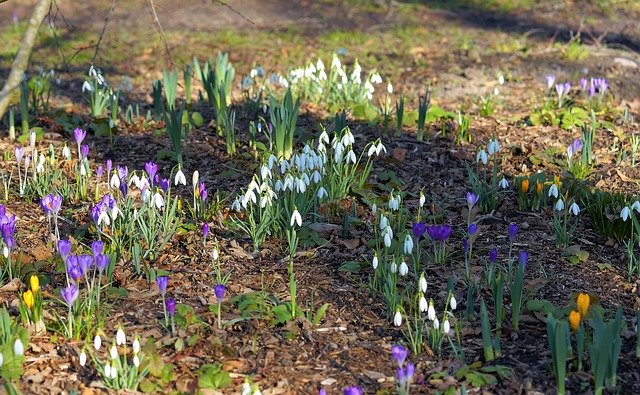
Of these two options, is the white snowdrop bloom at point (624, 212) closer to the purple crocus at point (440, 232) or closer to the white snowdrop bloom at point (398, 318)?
the purple crocus at point (440, 232)

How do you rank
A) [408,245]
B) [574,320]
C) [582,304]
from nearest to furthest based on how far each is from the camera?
[574,320], [582,304], [408,245]

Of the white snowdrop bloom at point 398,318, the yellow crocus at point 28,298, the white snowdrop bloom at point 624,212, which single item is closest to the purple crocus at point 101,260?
the yellow crocus at point 28,298

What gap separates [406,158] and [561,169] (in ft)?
3.05

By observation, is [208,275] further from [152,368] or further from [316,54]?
[316,54]

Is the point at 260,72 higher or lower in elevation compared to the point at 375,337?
higher

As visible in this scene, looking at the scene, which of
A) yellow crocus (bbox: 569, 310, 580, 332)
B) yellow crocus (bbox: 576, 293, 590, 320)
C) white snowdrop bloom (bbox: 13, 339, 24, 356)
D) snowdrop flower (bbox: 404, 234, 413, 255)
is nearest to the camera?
white snowdrop bloom (bbox: 13, 339, 24, 356)

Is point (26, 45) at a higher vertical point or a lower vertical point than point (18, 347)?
higher

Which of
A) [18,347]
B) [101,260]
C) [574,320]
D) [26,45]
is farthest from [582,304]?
[26,45]

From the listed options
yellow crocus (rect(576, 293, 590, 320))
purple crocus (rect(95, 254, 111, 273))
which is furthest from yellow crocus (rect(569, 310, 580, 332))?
purple crocus (rect(95, 254, 111, 273))

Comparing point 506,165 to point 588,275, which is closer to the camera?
point 588,275

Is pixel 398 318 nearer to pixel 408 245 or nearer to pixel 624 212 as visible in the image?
pixel 408 245

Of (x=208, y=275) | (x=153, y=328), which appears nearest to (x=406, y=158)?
(x=208, y=275)

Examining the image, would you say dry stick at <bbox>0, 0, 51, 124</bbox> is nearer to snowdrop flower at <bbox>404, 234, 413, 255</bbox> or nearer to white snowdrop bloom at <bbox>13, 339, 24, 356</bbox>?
white snowdrop bloom at <bbox>13, 339, 24, 356</bbox>

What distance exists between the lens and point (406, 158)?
549cm
